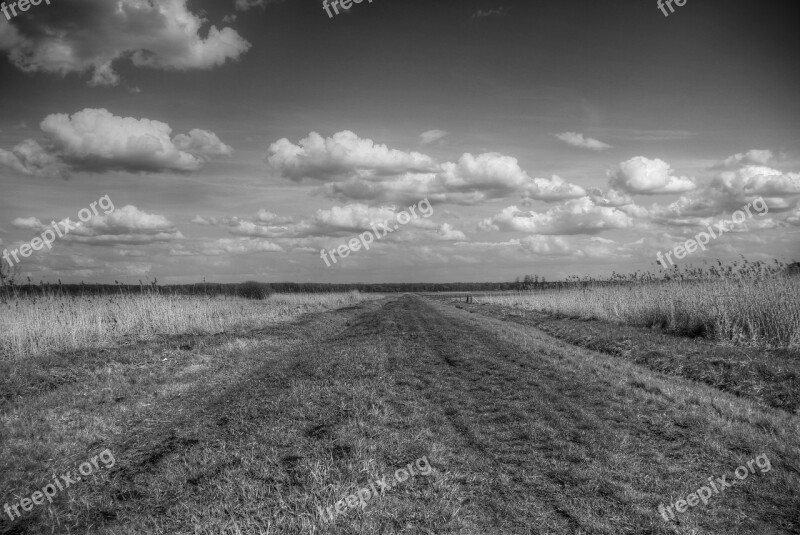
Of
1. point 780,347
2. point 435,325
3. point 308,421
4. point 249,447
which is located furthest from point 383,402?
point 435,325

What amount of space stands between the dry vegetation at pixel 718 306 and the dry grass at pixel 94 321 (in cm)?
2033

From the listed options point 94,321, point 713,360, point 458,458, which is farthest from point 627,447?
point 94,321

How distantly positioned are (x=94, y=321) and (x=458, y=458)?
17.1m

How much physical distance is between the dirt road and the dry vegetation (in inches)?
223

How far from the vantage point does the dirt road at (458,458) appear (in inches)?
206

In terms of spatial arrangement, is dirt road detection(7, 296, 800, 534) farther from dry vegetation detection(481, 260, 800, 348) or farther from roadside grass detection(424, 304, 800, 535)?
dry vegetation detection(481, 260, 800, 348)

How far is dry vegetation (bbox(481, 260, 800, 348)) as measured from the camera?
1495 cm

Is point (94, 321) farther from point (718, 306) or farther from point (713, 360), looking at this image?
point (718, 306)

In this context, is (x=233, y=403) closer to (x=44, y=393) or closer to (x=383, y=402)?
(x=383, y=402)

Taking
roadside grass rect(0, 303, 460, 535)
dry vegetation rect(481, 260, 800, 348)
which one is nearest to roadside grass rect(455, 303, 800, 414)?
dry vegetation rect(481, 260, 800, 348)

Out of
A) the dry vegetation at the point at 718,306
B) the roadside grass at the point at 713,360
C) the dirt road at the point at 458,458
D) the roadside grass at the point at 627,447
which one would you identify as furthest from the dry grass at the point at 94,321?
the dry vegetation at the point at 718,306

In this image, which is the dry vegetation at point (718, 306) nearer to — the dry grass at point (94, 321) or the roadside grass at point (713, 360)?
the roadside grass at point (713, 360)

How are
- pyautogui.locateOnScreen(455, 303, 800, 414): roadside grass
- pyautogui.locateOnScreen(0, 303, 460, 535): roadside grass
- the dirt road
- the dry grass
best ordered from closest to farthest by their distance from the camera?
1. the dirt road
2. pyautogui.locateOnScreen(0, 303, 460, 535): roadside grass
3. pyautogui.locateOnScreen(455, 303, 800, 414): roadside grass
4. the dry grass

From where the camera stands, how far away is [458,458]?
264 inches
